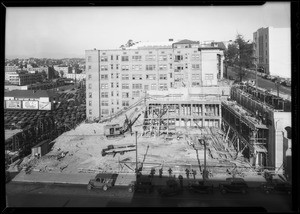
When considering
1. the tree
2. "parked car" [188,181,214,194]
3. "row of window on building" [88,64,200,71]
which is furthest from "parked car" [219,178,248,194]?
the tree

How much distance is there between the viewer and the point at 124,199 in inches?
471

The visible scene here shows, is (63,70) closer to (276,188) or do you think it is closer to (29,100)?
(29,100)

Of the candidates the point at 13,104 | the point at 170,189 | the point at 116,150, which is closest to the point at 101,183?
the point at 170,189

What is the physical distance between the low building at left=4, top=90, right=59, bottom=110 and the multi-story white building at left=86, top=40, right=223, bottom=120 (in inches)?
151

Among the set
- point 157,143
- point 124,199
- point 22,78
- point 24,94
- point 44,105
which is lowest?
point 124,199

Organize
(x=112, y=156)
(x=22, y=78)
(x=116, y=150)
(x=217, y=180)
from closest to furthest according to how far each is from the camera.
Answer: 1. (x=217, y=180)
2. (x=112, y=156)
3. (x=116, y=150)
4. (x=22, y=78)

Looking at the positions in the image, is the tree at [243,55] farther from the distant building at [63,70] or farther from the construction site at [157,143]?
the distant building at [63,70]

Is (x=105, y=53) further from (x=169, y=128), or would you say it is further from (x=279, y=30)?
→ (x=279, y=30)

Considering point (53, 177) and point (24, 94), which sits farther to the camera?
point (24, 94)

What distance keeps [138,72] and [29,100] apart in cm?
994

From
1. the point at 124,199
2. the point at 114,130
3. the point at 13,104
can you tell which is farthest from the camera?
the point at 13,104

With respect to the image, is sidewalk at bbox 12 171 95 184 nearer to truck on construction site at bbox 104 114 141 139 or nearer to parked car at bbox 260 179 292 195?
truck on construction site at bbox 104 114 141 139

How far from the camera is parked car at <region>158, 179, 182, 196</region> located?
1220cm

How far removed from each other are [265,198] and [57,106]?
22490mm
